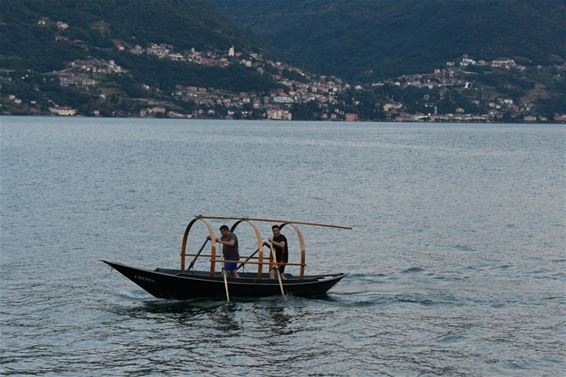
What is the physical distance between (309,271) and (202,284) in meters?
8.71

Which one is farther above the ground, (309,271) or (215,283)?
(215,283)

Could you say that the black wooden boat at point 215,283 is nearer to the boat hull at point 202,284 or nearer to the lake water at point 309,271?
the boat hull at point 202,284

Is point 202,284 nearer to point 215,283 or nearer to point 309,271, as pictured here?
point 215,283

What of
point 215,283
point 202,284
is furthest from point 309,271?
point 202,284

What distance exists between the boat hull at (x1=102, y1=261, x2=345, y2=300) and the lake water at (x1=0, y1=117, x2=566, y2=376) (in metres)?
0.35

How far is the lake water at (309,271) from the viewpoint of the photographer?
2877cm

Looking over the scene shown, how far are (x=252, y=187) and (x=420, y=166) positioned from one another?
3812 centimetres

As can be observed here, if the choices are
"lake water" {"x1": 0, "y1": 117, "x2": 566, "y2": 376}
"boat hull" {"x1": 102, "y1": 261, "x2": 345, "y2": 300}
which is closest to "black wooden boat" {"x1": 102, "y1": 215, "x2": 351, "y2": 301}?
"boat hull" {"x1": 102, "y1": 261, "x2": 345, "y2": 300}

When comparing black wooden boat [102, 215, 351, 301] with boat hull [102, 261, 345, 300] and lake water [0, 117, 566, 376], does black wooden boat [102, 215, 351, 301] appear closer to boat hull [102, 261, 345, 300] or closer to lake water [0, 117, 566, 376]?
boat hull [102, 261, 345, 300]

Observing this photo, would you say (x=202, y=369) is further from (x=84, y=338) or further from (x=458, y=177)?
(x=458, y=177)

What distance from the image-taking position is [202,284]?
3456 cm

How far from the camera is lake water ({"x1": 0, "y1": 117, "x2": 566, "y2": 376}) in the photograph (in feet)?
94.4

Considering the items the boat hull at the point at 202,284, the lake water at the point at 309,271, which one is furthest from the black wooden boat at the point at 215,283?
the lake water at the point at 309,271

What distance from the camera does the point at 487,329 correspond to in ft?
106
